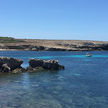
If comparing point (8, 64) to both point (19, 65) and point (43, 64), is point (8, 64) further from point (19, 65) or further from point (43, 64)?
point (43, 64)

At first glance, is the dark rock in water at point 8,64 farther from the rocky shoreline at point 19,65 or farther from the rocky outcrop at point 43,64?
the rocky outcrop at point 43,64

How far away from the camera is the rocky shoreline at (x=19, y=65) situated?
168 feet

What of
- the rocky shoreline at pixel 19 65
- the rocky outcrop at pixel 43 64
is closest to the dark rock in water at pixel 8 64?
the rocky shoreline at pixel 19 65

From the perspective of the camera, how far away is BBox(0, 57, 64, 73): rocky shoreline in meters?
51.1

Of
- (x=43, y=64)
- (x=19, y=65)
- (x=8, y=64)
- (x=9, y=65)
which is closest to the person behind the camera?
(x=8, y=64)

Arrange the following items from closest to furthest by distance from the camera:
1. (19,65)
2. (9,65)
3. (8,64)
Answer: (8,64)
(9,65)
(19,65)

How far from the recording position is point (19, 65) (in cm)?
5391

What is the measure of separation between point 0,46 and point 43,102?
15589 centimetres

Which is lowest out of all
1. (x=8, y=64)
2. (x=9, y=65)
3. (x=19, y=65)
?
(x=19, y=65)

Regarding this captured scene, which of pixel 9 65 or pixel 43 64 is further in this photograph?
pixel 43 64

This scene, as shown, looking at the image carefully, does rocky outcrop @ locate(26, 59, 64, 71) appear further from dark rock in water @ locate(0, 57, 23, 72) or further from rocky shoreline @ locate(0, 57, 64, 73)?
dark rock in water @ locate(0, 57, 23, 72)

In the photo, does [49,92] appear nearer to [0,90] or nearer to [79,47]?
[0,90]

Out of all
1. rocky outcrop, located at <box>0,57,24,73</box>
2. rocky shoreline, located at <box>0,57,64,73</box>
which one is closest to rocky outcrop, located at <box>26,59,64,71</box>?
rocky shoreline, located at <box>0,57,64,73</box>

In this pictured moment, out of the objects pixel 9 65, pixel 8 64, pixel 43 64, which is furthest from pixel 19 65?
pixel 43 64
